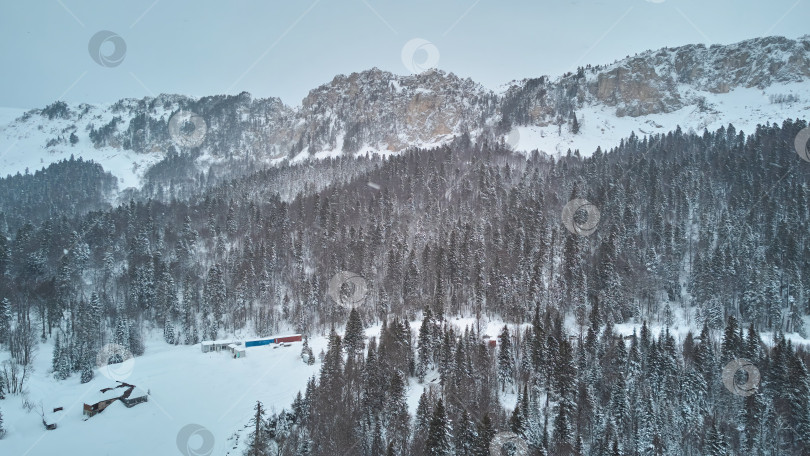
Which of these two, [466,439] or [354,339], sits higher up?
[354,339]

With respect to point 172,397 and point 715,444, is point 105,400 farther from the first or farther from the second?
point 715,444

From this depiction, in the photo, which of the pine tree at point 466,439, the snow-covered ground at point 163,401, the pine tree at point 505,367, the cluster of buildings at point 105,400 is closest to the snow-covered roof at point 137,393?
the cluster of buildings at point 105,400

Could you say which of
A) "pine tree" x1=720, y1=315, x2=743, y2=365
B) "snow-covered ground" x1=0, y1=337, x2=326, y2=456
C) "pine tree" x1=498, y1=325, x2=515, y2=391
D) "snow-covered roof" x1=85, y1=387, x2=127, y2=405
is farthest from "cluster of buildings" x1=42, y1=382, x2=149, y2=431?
"pine tree" x1=720, y1=315, x2=743, y2=365

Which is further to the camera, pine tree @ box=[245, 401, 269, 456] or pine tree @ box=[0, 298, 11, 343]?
pine tree @ box=[0, 298, 11, 343]

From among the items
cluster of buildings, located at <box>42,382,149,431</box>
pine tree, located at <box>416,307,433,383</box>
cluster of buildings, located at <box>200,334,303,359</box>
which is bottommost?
cluster of buildings, located at <box>42,382,149,431</box>

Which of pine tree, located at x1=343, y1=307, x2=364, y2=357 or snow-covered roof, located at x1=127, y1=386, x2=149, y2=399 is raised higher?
pine tree, located at x1=343, y1=307, x2=364, y2=357

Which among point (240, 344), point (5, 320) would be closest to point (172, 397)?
point (240, 344)

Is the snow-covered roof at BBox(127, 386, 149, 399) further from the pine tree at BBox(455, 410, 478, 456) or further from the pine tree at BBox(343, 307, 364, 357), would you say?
the pine tree at BBox(455, 410, 478, 456)

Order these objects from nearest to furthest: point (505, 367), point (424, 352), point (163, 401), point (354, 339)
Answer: point (163, 401), point (505, 367), point (424, 352), point (354, 339)

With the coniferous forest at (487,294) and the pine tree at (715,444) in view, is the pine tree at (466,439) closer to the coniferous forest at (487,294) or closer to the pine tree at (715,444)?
the coniferous forest at (487,294)
